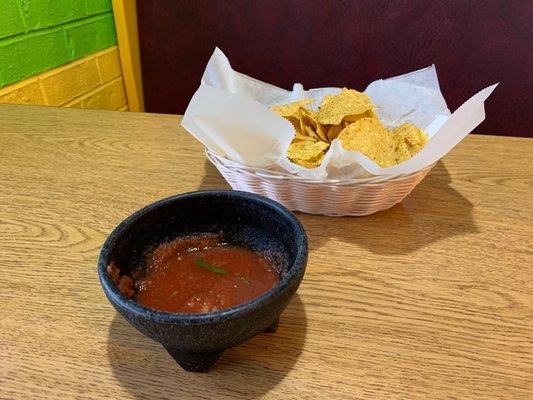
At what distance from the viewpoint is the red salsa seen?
0.44 metres

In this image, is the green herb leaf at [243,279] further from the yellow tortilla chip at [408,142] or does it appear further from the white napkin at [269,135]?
the yellow tortilla chip at [408,142]

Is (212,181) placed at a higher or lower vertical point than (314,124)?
lower

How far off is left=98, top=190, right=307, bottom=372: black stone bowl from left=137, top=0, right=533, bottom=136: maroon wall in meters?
Result: 1.33

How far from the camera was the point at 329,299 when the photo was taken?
1.82 feet

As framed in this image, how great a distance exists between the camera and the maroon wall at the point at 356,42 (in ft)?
5.09

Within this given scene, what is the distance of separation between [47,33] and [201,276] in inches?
56.3

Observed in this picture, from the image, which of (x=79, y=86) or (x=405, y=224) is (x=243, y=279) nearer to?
(x=405, y=224)

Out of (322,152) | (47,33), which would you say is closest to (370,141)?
(322,152)

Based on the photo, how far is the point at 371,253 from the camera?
2.08ft

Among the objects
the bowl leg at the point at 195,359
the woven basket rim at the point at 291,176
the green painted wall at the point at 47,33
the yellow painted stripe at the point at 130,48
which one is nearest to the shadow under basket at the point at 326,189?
the woven basket rim at the point at 291,176

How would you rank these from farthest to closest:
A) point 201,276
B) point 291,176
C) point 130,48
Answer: point 130,48 < point 291,176 < point 201,276

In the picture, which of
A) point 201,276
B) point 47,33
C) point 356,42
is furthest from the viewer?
point 356,42

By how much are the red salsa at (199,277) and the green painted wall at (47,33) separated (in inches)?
47.4

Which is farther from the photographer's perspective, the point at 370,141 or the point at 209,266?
the point at 370,141
